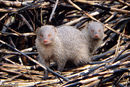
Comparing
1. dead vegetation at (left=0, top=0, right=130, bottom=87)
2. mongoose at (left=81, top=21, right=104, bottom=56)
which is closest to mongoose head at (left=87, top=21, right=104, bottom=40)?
mongoose at (left=81, top=21, right=104, bottom=56)

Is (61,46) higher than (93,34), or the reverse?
(93,34)

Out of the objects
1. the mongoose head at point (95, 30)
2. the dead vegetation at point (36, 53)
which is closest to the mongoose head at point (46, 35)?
the dead vegetation at point (36, 53)

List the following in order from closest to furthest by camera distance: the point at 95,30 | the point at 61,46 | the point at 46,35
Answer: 1. the point at 46,35
2. the point at 61,46
3. the point at 95,30

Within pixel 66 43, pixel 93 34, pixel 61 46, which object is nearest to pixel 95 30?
pixel 93 34

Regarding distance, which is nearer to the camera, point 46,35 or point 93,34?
point 46,35

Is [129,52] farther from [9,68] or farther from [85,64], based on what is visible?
[9,68]

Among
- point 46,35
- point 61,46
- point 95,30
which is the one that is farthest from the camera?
point 95,30

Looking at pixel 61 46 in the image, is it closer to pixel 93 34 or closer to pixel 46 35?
pixel 46 35
